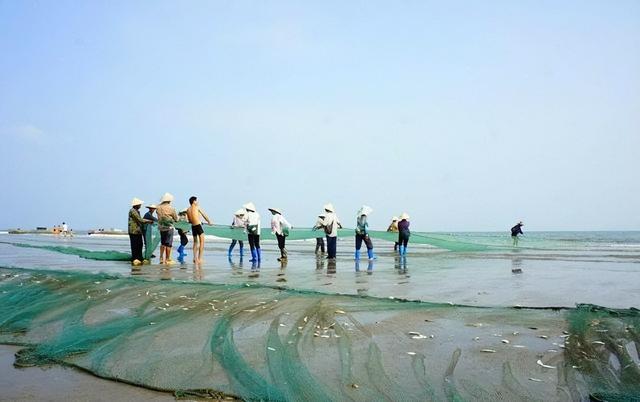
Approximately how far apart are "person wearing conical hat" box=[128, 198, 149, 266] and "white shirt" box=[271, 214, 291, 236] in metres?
3.71

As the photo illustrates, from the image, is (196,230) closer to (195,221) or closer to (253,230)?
(195,221)

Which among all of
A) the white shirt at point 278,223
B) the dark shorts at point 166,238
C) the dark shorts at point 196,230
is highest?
the white shirt at point 278,223

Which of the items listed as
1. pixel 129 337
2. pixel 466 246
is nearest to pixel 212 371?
pixel 129 337

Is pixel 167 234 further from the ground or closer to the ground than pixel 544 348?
further from the ground

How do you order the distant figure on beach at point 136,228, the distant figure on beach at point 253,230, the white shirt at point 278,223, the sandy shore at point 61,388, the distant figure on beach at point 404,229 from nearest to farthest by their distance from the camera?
1. the sandy shore at point 61,388
2. the distant figure on beach at point 136,228
3. the distant figure on beach at point 253,230
4. the white shirt at point 278,223
5. the distant figure on beach at point 404,229

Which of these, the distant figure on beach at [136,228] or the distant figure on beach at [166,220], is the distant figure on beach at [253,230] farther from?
the distant figure on beach at [136,228]

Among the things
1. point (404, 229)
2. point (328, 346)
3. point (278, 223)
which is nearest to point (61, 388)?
point (328, 346)

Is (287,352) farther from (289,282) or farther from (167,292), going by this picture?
(289,282)

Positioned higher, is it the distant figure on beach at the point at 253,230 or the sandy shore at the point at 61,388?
the distant figure on beach at the point at 253,230

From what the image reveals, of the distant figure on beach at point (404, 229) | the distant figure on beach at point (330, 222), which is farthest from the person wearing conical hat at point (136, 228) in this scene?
the distant figure on beach at point (404, 229)

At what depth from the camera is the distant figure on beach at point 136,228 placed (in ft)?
43.5

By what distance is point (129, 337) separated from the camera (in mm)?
4609

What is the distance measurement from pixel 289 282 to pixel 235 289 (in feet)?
7.56

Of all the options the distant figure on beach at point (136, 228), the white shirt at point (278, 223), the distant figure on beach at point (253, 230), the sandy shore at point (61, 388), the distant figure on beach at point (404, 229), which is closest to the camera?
the sandy shore at point (61, 388)
